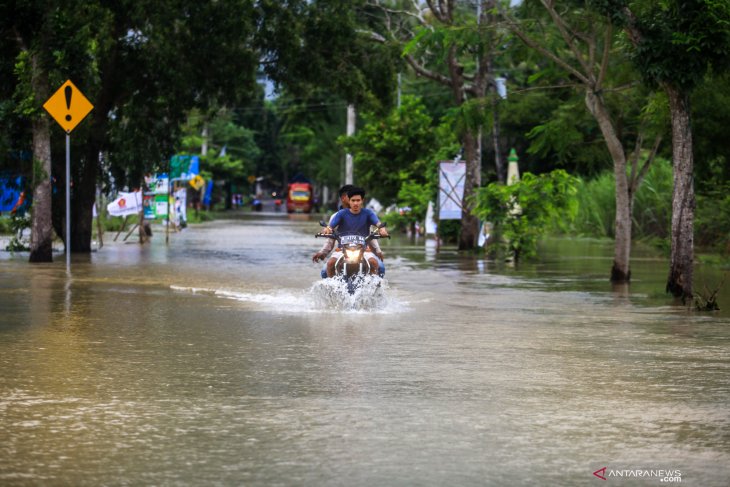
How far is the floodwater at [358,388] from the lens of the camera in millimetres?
7363

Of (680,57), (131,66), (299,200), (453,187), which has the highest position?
(131,66)

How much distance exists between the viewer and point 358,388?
10156 millimetres

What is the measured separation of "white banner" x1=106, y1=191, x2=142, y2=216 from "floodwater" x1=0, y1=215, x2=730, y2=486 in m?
19.6

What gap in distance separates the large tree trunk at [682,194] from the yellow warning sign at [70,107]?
39.0 ft

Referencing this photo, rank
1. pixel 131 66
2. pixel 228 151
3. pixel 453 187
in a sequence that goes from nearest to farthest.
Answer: pixel 131 66 < pixel 453 187 < pixel 228 151

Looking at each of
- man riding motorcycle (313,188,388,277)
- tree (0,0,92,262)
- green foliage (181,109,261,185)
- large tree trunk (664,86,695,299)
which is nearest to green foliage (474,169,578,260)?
tree (0,0,92,262)

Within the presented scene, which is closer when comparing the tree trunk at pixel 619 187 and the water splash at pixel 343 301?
the water splash at pixel 343 301

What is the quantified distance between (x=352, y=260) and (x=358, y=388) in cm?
735

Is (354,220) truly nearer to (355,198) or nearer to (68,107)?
(355,198)

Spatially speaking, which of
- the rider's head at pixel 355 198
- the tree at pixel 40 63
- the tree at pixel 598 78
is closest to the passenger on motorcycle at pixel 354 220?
the rider's head at pixel 355 198

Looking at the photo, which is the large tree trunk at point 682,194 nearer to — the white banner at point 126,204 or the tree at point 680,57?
the tree at point 680,57

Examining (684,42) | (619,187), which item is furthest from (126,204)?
(684,42)
